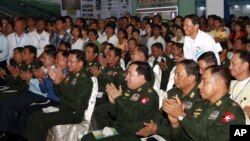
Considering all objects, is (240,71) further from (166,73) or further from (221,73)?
(166,73)

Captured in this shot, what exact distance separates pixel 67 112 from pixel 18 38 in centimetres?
292

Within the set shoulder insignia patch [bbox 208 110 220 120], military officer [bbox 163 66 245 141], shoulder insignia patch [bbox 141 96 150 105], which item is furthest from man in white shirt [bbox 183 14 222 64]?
shoulder insignia patch [bbox 208 110 220 120]

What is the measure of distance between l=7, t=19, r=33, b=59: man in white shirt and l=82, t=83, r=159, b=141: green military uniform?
11.4 ft

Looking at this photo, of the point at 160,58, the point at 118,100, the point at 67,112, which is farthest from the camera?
the point at 160,58

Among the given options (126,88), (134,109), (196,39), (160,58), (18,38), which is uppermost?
(18,38)

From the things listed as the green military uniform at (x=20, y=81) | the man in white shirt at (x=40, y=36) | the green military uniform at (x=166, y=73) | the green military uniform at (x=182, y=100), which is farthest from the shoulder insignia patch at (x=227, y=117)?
the man in white shirt at (x=40, y=36)

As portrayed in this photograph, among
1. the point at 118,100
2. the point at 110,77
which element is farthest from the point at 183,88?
the point at 110,77

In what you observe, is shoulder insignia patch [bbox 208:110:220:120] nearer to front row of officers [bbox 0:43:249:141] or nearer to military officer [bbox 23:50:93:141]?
front row of officers [bbox 0:43:249:141]

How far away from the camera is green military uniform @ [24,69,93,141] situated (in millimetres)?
3625

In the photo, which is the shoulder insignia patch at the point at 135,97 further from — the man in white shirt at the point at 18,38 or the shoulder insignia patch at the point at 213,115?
the man in white shirt at the point at 18,38

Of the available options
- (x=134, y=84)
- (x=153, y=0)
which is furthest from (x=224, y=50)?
(x=153, y=0)

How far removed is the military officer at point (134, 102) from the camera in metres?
3.05

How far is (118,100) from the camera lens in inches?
120

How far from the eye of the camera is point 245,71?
10.6ft
